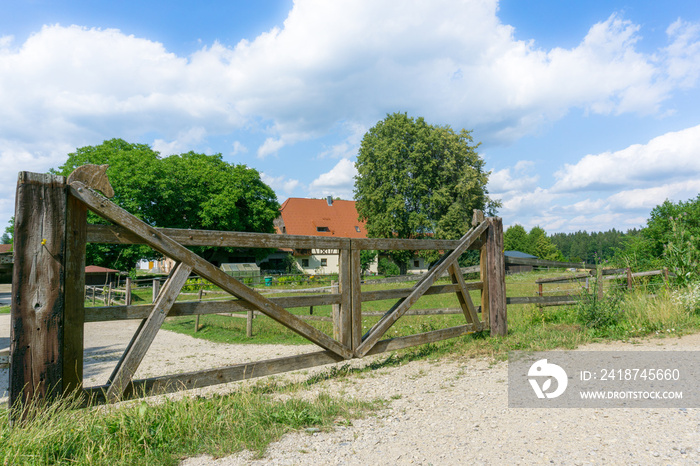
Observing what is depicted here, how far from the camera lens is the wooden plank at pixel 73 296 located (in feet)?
11.8

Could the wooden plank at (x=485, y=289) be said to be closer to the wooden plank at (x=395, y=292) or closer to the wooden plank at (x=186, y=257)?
the wooden plank at (x=395, y=292)

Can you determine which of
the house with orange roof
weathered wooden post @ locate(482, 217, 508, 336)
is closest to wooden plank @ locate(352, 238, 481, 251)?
weathered wooden post @ locate(482, 217, 508, 336)

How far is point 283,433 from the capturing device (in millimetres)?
3346

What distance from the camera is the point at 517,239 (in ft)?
276

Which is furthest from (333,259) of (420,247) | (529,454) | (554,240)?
(554,240)

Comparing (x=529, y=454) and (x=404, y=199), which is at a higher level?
(x=404, y=199)

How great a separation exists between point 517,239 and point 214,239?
8627 cm

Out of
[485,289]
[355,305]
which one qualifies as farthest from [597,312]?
[355,305]

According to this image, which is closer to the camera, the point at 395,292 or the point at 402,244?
the point at 395,292

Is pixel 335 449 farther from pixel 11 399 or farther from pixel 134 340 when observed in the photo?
pixel 11 399

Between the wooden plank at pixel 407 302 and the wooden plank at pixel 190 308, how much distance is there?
0.67 m

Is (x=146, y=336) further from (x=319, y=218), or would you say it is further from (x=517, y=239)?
(x=517, y=239)

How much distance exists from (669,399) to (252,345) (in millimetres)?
7308

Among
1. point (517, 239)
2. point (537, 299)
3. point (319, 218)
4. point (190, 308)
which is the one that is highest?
point (319, 218)
